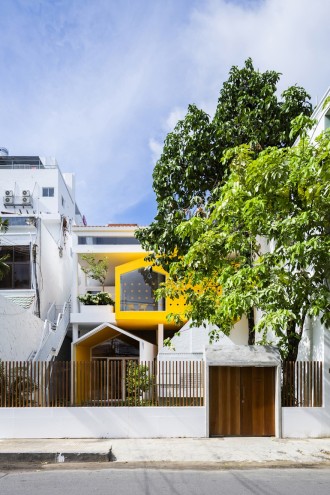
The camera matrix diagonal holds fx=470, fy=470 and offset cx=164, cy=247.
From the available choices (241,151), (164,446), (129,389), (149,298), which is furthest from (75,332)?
(241,151)

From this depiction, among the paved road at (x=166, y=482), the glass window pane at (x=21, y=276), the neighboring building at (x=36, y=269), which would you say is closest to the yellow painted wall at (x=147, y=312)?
the neighboring building at (x=36, y=269)

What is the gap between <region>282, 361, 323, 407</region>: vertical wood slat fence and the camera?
10258mm

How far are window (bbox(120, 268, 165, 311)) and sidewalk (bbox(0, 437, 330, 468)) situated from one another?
8.28 metres

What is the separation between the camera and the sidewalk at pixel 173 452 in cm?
819

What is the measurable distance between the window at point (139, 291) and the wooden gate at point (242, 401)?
771 centimetres

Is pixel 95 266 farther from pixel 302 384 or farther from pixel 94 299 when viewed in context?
pixel 302 384

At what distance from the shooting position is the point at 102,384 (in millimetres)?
10383

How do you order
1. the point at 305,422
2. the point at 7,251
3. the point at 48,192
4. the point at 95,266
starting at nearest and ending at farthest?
the point at 305,422, the point at 7,251, the point at 95,266, the point at 48,192

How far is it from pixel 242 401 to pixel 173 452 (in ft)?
7.02

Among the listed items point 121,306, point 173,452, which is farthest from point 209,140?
point 173,452

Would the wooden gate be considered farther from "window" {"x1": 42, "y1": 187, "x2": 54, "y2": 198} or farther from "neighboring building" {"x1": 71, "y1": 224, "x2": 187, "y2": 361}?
"window" {"x1": 42, "y1": 187, "x2": 54, "y2": 198}

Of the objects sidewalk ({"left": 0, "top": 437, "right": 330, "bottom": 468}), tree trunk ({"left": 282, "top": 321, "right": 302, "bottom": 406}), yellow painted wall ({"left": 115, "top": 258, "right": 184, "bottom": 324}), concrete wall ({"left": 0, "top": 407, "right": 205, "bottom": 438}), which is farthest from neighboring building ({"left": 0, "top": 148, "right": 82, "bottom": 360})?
tree trunk ({"left": 282, "top": 321, "right": 302, "bottom": 406})

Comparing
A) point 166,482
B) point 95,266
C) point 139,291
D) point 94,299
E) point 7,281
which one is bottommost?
point 166,482

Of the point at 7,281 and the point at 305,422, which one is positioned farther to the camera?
the point at 7,281
